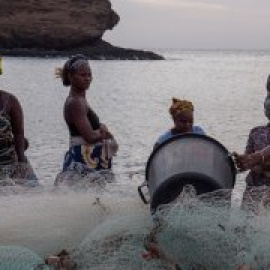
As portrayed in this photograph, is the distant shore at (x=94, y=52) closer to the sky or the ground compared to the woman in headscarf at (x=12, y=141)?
closer to the ground

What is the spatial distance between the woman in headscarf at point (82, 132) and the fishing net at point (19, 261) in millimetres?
1672

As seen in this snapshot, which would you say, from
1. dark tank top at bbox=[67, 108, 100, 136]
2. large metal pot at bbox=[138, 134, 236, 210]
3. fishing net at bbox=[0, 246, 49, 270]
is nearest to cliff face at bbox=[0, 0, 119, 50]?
dark tank top at bbox=[67, 108, 100, 136]

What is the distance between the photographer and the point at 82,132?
4.86m

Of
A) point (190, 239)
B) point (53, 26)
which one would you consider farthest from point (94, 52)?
point (190, 239)

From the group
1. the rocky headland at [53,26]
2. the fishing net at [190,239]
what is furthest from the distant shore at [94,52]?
the fishing net at [190,239]

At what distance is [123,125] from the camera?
23422 millimetres

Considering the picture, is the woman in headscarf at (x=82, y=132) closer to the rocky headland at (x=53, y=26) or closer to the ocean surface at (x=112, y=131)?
the ocean surface at (x=112, y=131)

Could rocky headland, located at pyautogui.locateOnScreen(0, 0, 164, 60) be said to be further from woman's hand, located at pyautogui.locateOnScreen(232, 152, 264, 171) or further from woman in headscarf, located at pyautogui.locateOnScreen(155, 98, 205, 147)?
woman's hand, located at pyautogui.locateOnScreen(232, 152, 264, 171)

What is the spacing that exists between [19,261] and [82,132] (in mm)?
1815

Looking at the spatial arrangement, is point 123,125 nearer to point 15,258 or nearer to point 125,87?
point 15,258

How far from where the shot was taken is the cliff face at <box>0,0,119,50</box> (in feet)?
323

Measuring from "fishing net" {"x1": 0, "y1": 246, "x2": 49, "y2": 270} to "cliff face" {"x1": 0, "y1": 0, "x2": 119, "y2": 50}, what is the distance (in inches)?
3790

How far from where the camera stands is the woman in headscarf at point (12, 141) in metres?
4.66

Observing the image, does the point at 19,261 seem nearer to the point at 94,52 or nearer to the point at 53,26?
the point at 53,26
